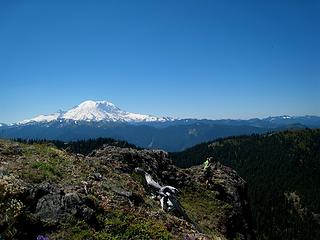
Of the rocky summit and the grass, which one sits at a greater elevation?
the rocky summit

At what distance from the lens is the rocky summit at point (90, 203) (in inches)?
577

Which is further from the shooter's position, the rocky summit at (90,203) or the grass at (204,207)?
the grass at (204,207)

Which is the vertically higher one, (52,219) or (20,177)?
(20,177)

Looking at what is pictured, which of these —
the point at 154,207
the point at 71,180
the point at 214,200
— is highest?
the point at 71,180

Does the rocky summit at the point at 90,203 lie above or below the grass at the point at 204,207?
above

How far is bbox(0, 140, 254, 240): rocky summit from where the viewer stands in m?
14.7

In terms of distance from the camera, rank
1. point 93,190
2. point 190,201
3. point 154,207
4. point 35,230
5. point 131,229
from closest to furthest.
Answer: point 35,230
point 131,229
point 93,190
point 154,207
point 190,201

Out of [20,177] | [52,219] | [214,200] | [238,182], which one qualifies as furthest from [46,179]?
[238,182]

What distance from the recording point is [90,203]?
1669 cm

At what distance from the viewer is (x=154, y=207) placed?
69.1ft

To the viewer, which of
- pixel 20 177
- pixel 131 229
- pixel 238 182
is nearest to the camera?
pixel 131 229

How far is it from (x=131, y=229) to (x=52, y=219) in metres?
2.93

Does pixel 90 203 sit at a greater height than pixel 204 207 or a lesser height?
greater

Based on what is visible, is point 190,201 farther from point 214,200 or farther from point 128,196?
point 128,196
